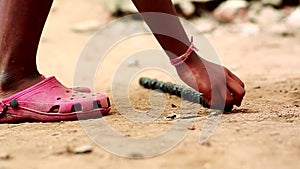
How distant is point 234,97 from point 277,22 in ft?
8.13

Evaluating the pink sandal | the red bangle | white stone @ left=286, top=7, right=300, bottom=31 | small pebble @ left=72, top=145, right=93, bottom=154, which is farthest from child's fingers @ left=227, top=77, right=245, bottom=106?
white stone @ left=286, top=7, right=300, bottom=31

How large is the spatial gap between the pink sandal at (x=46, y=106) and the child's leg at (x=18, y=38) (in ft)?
0.12

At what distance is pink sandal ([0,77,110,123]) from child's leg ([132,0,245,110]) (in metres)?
A: 0.26

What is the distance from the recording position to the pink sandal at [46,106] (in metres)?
1.81

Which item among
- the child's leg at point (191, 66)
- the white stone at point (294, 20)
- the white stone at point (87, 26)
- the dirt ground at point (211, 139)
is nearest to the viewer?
the dirt ground at point (211, 139)

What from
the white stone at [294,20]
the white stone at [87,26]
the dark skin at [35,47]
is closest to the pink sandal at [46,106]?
the dark skin at [35,47]

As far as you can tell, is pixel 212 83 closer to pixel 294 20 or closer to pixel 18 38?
pixel 18 38

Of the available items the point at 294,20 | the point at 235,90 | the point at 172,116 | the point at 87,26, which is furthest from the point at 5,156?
the point at 87,26

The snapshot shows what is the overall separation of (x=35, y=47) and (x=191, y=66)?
0.47 meters

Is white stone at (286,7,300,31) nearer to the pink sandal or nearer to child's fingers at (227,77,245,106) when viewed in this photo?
child's fingers at (227,77,245,106)

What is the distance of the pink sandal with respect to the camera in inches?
71.4

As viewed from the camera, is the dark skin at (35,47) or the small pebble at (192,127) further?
the dark skin at (35,47)

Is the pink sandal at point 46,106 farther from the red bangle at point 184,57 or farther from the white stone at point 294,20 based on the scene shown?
the white stone at point 294,20

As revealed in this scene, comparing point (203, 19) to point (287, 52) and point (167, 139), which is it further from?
point (167, 139)
